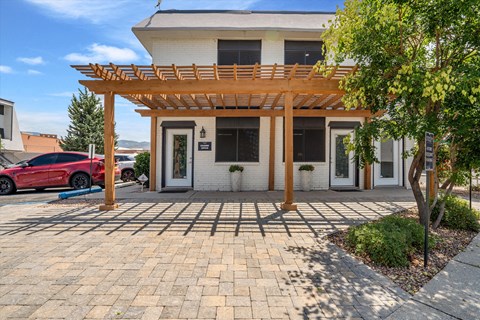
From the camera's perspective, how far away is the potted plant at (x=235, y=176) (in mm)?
9945

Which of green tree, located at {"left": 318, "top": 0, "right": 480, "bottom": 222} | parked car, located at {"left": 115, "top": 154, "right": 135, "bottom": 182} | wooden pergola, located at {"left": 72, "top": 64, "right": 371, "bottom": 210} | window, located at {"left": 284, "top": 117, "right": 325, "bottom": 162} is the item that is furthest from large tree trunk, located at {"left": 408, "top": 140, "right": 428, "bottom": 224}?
parked car, located at {"left": 115, "top": 154, "right": 135, "bottom": 182}

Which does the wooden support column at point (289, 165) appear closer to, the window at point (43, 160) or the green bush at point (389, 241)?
the green bush at point (389, 241)

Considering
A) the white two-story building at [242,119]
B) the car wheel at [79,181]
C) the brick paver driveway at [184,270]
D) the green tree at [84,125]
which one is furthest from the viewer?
the green tree at [84,125]

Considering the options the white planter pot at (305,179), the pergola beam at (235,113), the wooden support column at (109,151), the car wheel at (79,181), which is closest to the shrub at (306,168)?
the white planter pot at (305,179)

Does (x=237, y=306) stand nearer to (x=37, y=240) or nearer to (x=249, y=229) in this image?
(x=249, y=229)

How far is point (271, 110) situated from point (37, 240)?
7841mm

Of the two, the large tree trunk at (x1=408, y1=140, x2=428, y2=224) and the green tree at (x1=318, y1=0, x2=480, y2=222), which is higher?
the green tree at (x1=318, y1=0, x2=480, y2=222)

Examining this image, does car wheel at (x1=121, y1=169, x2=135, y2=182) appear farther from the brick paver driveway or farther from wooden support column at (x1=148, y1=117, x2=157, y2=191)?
the brick paver driveway

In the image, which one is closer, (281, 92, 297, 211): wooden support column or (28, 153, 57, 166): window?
(281, 92, 297, 211): wooden support column

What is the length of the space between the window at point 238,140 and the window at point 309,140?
5.20ft

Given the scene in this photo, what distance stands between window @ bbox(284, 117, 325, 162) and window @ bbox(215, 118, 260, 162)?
158 cm

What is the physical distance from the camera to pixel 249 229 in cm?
520

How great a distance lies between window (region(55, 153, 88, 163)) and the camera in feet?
34.7

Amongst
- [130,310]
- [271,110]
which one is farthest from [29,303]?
[271,110]
